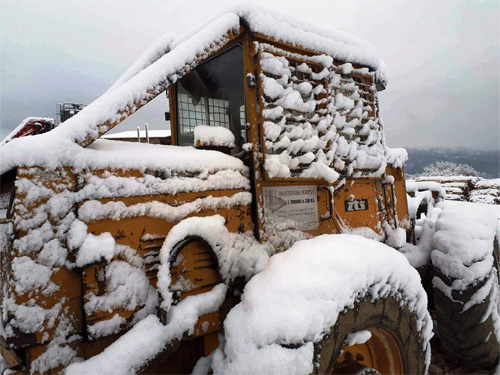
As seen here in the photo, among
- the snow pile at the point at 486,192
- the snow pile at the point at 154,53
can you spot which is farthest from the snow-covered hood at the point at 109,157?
the snow pile at the point at 486,192

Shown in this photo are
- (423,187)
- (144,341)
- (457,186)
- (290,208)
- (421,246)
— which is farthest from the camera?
(457,186)

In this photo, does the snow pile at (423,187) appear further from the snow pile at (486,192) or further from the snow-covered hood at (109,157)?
the snow pile at (486,192)

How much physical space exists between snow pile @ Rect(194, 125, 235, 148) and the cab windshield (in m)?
0.61

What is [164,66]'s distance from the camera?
5.88 feet

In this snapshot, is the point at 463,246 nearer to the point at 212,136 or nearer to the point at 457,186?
the point at 212,136

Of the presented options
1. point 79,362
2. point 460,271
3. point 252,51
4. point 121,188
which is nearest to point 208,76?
point 252,51

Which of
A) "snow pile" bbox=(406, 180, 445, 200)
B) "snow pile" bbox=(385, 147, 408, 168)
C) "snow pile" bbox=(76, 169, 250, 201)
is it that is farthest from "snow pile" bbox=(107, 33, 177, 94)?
"snow pile" bbox=(406, 180, 445, 200)

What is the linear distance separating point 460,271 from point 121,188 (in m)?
2.72

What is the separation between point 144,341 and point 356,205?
185 cm

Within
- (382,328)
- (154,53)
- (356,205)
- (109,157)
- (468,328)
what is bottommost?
(468,328)

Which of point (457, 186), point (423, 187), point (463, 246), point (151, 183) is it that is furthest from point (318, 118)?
point (457, 186)

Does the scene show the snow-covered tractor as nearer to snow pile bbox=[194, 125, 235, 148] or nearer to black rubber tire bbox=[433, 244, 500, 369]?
snow pile bbox=[194, 125, 235, 148]

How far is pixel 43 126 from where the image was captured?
325 cm

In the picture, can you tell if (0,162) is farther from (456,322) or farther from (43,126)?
(456,322)
